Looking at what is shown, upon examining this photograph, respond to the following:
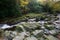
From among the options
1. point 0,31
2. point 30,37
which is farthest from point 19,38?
point 0,31

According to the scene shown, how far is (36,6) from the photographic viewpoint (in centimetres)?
1341

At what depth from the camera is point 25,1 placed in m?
12.5

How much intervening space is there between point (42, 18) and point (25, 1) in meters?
2.66

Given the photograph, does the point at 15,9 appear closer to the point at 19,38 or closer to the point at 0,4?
the point at 0,4

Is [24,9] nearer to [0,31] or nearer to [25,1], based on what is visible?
[25,1]

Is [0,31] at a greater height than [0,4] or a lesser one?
lesser

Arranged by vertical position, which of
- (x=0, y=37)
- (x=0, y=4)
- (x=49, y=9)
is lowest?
(x=49, y=9)

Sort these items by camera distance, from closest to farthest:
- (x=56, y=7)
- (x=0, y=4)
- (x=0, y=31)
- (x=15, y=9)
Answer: (x=0, y=31)
(x=0, y=4)
(x=15, y=9)
(x=56, y=7)

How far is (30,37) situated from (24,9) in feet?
19.5

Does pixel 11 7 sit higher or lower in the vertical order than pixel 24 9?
higher

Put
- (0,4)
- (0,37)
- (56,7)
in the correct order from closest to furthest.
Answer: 1. (0,37)
2. (0,4)
3. (56,7)

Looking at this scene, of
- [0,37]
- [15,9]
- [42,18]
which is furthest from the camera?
[42,18]

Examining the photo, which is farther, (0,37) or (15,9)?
(15,9)

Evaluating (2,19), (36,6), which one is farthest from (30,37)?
(36,6)
